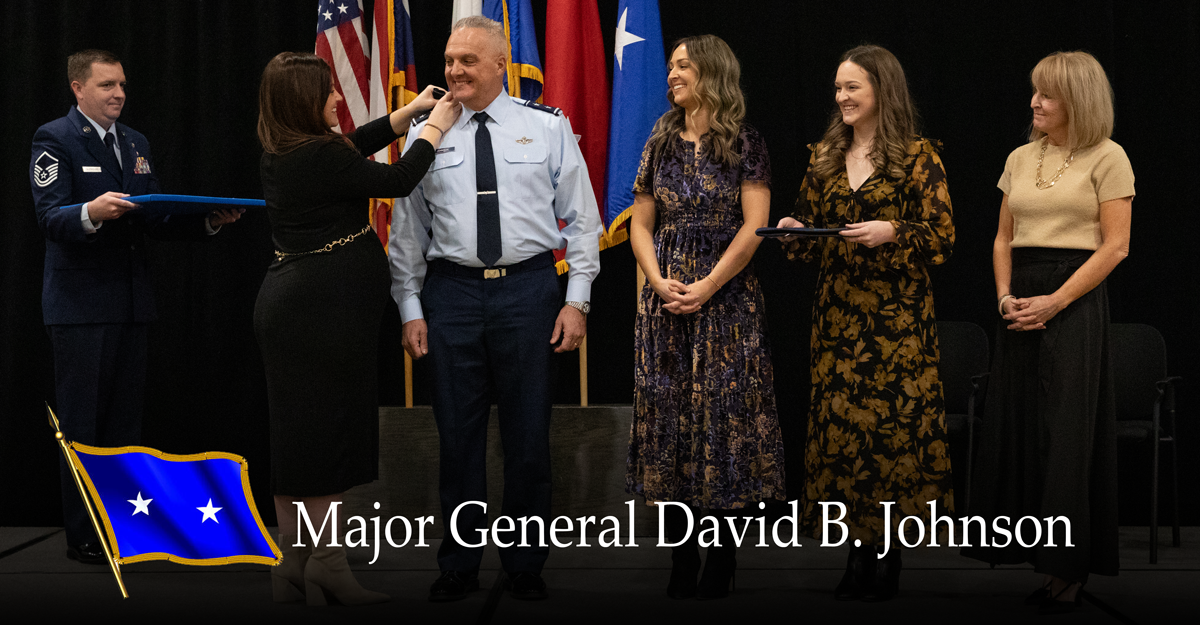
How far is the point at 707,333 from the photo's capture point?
2988 mm

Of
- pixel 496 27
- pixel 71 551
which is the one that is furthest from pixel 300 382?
pixel 71 551

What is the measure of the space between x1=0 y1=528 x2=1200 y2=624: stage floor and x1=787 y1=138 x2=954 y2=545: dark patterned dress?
0.33 m

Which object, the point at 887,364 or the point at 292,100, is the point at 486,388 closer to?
the point at 292,100

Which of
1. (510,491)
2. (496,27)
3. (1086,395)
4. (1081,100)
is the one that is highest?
(496,27)

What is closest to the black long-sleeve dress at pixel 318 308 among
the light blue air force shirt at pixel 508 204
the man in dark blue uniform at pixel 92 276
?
the light blue air force shirt at pixel 508 204

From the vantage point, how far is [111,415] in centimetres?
379

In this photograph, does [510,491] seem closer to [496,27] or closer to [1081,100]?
[496,27]

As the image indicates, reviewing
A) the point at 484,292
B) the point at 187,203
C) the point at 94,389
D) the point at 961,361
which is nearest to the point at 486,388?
the point at 484,292

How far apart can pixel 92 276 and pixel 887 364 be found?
2.79 m

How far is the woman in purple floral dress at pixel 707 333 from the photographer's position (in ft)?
9.73

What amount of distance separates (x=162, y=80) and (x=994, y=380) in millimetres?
3603

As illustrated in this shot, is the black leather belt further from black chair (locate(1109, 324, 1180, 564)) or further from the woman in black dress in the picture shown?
black chair (locate(1109, 324, 1180, 564))

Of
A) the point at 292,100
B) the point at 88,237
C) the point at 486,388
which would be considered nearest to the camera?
the point at 292,100

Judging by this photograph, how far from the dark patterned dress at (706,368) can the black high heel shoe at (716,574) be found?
196 mm
